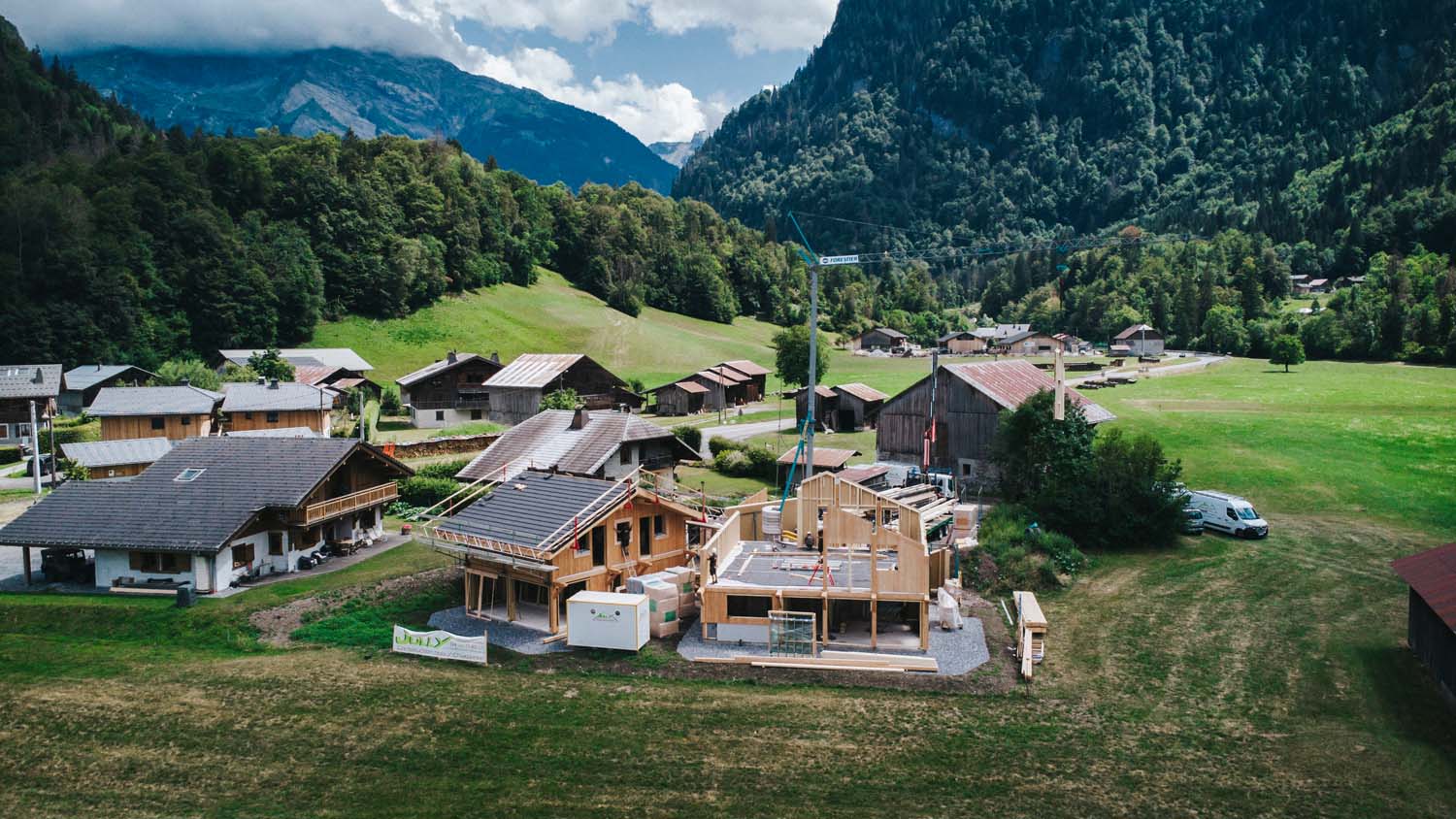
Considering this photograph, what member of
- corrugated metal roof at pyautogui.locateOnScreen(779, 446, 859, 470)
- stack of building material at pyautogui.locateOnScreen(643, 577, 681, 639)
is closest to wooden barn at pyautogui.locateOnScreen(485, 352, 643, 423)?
Result: corrugated metal roof at pyautogui.locateOnScreen(779, 446, 859, 470)

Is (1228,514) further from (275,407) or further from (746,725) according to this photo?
(275,407)

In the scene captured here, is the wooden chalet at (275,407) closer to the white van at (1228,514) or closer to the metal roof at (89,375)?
the metal roof at (89,375)

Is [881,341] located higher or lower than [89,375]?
higher

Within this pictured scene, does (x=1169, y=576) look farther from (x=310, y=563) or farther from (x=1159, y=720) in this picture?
(x=310, y=563)

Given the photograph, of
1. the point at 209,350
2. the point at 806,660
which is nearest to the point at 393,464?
the point at 806,660

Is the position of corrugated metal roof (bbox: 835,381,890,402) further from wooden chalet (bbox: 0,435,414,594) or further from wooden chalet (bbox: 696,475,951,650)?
wooden chalet (bbox: 0,435,414,594)

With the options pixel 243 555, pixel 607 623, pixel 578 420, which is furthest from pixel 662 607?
pixel 578 420

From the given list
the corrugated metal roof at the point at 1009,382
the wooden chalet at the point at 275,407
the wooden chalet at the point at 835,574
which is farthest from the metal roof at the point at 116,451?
the corrugated metal roof at the point at 1009,382
